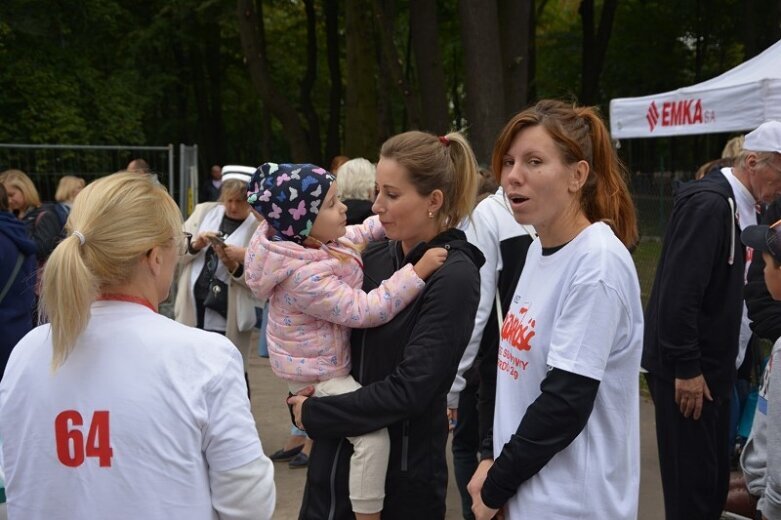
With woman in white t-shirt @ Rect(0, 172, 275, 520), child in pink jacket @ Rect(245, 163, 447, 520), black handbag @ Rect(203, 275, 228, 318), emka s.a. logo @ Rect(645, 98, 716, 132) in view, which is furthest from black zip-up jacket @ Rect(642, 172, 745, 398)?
emka s.a. logo @ Rect(645, 98, 716, 132)

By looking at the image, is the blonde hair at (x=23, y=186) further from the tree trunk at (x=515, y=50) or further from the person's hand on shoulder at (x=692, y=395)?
the person's hand on shoulder at (x=692, y=395)

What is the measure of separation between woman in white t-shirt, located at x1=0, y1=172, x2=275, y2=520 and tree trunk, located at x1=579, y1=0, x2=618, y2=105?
829 inches

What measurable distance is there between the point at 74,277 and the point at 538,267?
1237 mm

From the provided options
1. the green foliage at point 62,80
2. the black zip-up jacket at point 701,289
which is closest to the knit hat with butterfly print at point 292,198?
the black zip-up jacket at point 701,289

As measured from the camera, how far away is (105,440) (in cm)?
199

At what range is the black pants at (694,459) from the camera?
13.2ft

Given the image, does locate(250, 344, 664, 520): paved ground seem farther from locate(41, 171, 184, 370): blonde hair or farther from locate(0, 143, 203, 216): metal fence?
locate(0, 143, 203, 216): metal fence

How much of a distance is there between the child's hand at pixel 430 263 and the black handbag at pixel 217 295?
A: 366cm

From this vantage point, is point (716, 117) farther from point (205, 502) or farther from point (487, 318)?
point (205, 502)

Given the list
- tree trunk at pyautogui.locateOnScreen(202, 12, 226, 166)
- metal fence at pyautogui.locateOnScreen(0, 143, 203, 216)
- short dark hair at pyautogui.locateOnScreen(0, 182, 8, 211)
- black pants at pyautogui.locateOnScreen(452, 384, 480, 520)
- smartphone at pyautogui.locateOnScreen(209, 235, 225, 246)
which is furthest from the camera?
tree trunk at pyautogui.locateOnScreen(202, 12, 226, 166)

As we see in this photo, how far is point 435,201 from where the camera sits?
2.88 m

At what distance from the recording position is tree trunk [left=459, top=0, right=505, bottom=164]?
1041cm

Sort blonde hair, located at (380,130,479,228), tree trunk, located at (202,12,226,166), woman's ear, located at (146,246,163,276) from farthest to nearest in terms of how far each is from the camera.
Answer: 1. tree trunk, located at (202,12,226,166)
2. blonde hair, located at (380,130,479,228)
3. woman's ear, located at (146,246,163,276)

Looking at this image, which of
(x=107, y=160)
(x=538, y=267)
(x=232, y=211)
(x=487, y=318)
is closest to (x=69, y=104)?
Answer: (x=107, y=160)
